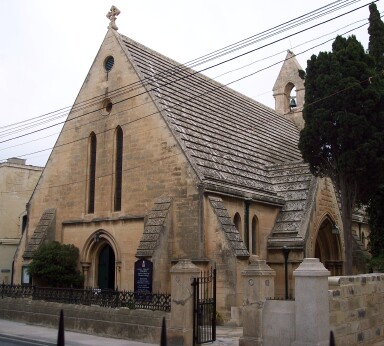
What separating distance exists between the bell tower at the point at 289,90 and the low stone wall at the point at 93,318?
2785 centimetres

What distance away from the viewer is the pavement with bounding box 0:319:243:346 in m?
14.8

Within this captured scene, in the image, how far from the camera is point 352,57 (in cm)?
1944

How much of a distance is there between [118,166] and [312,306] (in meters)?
13.6

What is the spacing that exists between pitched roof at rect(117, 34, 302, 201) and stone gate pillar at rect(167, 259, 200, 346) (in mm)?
5944

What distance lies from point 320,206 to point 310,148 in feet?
16.5

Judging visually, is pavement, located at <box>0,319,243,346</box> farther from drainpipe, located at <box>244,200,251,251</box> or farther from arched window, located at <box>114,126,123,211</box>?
arched window, located at <box>114,126,123,211</box>

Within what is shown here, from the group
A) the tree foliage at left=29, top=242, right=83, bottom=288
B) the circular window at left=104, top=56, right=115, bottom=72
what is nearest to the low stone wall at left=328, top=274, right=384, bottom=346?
the tree foliage at left=29, top=242, right=83, bottom=288

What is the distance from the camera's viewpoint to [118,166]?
23.0 metres

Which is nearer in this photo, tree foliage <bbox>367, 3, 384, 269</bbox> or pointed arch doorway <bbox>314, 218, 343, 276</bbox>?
tree foliage <bbox>367, 3, 384, 269</bbox>

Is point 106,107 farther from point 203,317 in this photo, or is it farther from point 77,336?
point 203,317

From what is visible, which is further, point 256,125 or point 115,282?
point 256,125

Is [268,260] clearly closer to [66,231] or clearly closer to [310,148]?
[310,148]

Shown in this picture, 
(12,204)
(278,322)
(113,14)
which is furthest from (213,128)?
(12,204)

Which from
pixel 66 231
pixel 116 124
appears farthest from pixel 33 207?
pixel 116 124
